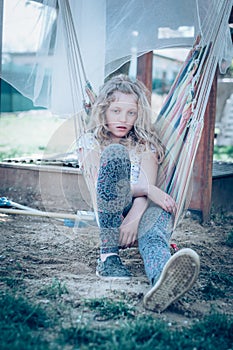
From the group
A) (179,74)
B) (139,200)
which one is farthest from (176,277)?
(179,74)

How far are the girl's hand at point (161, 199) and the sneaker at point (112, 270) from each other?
A: 0.30 m

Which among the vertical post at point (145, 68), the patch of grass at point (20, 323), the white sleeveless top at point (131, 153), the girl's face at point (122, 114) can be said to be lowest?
the patch of grass at point (20, 323)

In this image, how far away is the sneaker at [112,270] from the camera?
7.46ft

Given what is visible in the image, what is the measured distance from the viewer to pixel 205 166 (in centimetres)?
361

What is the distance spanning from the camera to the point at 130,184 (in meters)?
2.34

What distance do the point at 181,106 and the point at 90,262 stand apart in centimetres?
87

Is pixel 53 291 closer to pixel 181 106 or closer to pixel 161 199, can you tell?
pixel 161 199

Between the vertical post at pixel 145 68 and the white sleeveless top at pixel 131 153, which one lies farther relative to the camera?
the vertical post at pixel 145 68

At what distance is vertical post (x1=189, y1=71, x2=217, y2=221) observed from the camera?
3.60m

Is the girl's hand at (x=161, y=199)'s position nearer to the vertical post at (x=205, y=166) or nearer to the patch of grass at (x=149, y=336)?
the patch of grass at (x=149, y=336)

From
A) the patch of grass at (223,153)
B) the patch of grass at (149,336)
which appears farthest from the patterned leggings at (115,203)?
the patch of grass at (223,153)

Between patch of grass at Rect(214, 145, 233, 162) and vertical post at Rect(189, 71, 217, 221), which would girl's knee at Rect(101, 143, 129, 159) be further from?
patch of grass at Rect(214, 145, 233, 162)

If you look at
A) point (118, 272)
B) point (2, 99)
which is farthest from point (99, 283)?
point (2, 99)

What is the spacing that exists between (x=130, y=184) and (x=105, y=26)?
105 cm
